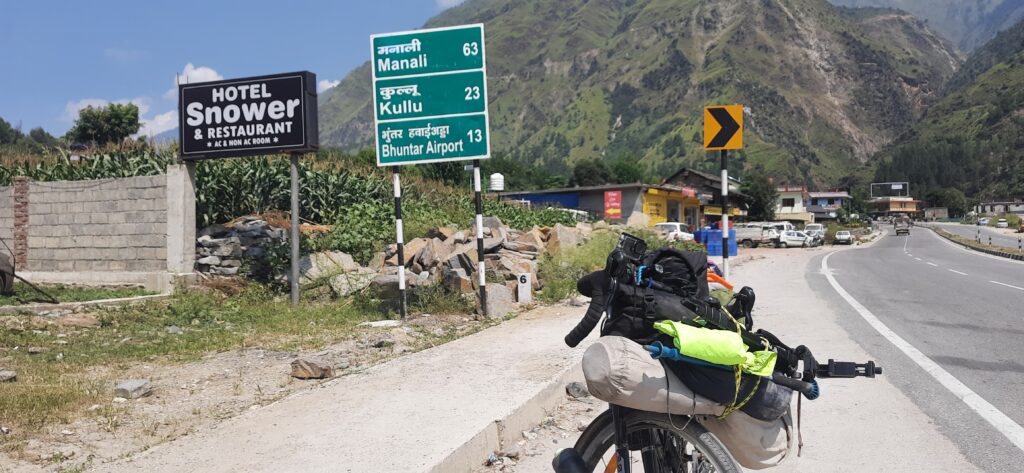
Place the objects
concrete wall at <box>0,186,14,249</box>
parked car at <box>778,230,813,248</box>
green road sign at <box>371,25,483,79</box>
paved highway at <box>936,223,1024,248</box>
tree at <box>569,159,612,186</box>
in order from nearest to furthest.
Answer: green road sign at <box>371,25,483,79</box> → concrete wall at <box>0,186,14,249</box> → parked car at <box>778,230,813,248</box> → paved highway at <box>936,223,1024,248</box> → tree at <box>569,159,612,186</box>

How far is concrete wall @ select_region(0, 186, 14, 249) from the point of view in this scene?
14766 mm

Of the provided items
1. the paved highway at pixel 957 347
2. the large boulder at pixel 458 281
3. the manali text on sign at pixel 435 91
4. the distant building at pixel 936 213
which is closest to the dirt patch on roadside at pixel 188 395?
the large boulder at pixel 458 281

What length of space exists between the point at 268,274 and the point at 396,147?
15.3 ft

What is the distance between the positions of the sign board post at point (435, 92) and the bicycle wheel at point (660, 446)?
327 inches

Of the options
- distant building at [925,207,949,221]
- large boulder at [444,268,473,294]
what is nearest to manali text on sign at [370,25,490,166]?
large boulder at [444,268,473,294]

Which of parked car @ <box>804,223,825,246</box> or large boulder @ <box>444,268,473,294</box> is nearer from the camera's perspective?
large boulder @ <box>444,268,473,294</box>

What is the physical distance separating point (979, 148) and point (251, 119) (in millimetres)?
184809

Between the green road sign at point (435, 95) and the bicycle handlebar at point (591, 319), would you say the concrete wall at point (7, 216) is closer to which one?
the green road sign at point (435, 95)

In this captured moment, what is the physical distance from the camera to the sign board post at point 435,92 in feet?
37.2

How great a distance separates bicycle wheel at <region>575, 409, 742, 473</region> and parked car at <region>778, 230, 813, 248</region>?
4637 cm

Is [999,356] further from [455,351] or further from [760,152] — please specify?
[760,152]

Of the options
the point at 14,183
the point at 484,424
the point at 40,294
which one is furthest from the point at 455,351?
the point at 14,183

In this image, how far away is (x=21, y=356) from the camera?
26.6 ft

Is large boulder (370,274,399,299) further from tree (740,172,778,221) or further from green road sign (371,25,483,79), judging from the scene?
tree (740,172,778,221)
